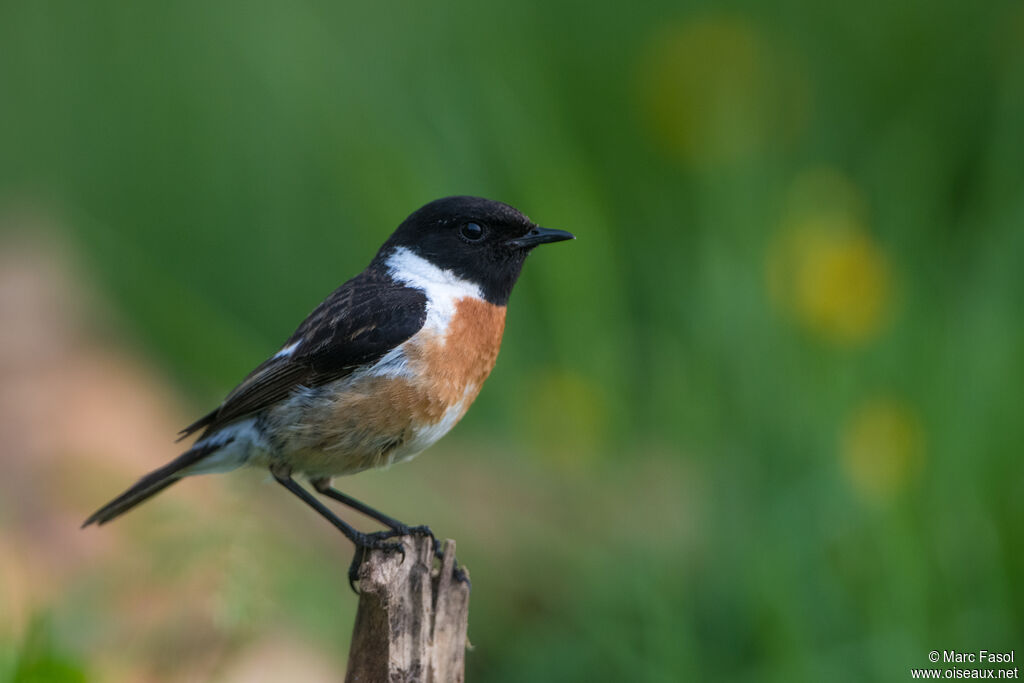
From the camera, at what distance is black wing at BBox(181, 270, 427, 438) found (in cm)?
400

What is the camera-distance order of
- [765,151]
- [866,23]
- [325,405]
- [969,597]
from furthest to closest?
[866,23], [765,151], [969,597], [325,405]

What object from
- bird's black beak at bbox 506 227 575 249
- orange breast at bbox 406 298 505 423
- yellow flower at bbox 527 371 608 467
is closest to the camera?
orange breast at bbox 406 298 505 423

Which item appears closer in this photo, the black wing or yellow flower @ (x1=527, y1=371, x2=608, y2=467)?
the black wing

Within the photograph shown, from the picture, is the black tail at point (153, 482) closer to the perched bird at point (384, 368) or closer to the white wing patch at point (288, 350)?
the perched bird at point (384, 368)

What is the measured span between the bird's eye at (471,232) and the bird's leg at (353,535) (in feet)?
3.47

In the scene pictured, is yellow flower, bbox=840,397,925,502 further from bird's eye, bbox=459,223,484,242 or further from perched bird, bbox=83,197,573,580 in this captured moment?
bird's eye, bbox=459,223,484,242

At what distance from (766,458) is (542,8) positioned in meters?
3.66

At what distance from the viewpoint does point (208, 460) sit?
4.23 meters

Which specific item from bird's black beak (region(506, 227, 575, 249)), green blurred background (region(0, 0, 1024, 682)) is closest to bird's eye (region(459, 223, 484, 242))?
bird's black beak (region(506, 227, 575, 249))

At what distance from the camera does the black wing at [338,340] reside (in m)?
4.00

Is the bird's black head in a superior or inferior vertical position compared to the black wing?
superior

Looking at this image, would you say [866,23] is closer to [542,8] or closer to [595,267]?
[542,8]

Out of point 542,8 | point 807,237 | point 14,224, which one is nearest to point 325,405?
point 807,237

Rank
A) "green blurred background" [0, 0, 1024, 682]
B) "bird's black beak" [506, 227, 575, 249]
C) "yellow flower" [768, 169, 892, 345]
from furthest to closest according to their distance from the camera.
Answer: "yellow flower" [768, 169, 892, 345], "green blurred background" [0, 0, 1024, 682], "bird's black beak" [506, 227, 575, 249]
